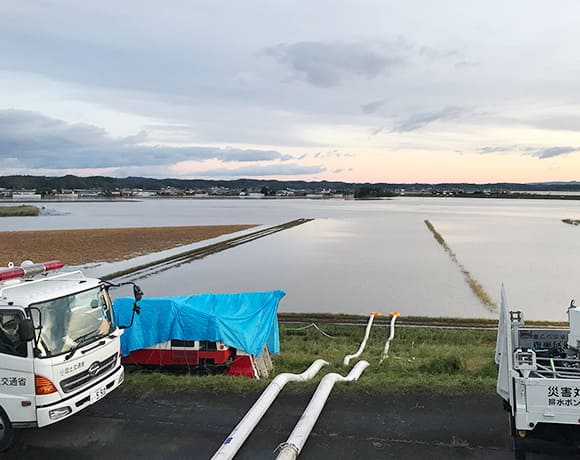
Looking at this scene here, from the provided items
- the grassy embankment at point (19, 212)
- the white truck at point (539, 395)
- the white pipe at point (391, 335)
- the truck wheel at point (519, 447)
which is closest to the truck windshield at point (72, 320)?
the white truck at point (539, 395)

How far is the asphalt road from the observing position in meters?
7.05

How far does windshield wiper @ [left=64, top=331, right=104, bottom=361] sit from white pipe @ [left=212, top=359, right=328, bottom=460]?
242 centimetres

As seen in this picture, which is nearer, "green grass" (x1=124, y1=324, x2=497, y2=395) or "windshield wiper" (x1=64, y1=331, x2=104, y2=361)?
"windshield wiper" (x1=64, y1=331, x2=104, y2=361)

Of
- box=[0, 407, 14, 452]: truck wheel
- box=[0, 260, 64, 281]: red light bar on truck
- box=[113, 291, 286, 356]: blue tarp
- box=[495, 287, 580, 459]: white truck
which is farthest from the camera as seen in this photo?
box=[113, 291, 286, 356]: blue tarp

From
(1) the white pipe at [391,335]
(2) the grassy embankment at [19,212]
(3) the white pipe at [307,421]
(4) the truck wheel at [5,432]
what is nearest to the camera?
(3) the white pipe at [307,421]

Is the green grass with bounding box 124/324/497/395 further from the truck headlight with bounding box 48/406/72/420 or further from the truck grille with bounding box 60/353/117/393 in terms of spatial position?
the truck headlight with bounding box 48/406/72/420

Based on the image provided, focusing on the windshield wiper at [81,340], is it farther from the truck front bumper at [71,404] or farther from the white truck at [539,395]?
the white truck at [539,395]

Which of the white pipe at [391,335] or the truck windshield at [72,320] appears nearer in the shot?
the truck windshield at [72,320]

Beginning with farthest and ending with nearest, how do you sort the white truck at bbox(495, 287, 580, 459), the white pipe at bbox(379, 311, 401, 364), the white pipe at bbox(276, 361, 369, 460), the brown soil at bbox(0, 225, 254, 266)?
1. the brown soil at bbox(0, 225, 254, 266)
2. the white pipe at bbox(379, 311, 401, 364)
3. the white pipe at bbox(276, 361, 369, 460)
4. the white truck at bbox(495, 287, 580, 459)

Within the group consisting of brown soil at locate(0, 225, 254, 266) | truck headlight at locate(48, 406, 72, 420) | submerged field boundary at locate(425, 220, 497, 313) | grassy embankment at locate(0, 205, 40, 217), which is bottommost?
submerged field boundary at locate(425, 220, 497, 313)

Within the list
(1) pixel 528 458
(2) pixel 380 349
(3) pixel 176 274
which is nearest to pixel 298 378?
(1) pixel 528 458

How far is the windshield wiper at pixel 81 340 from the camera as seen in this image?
7.23m

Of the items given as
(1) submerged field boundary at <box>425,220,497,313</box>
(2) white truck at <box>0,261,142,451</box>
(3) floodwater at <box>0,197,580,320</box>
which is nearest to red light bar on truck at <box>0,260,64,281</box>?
(2) white truck at <box>0,261,142,451</box>

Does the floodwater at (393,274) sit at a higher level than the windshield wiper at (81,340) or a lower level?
lower
